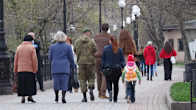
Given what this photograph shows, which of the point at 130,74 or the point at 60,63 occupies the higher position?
the point at 60,63

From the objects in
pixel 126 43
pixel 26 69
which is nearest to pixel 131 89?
pixel 126 43

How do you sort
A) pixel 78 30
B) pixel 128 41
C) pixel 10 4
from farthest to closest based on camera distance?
pixel 78 30, pixel 10 4, pixel 128 41

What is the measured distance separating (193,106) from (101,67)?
4057 mm

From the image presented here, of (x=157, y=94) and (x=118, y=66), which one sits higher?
(x=118, y=66)

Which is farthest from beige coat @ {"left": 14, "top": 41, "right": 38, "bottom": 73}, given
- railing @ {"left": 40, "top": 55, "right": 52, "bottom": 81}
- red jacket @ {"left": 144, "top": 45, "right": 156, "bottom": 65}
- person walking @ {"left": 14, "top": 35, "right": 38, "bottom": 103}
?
red jacket @ {"left": 144, "top": 45, "right": 156, "bottom": 65}

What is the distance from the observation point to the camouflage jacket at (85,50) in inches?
604

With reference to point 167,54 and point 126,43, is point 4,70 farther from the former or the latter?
point 167,54

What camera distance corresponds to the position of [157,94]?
59.0 ft

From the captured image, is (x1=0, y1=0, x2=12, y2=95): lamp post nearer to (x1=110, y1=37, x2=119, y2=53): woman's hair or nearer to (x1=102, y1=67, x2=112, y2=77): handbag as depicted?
(x1=102, y1=67, x2=112, y2=77): handbag

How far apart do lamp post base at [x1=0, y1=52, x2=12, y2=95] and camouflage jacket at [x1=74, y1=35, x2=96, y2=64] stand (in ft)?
13.3

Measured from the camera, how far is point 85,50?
50.5 feet

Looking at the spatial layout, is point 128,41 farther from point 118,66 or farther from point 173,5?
point 173,5

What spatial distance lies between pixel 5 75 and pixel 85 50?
436 cm

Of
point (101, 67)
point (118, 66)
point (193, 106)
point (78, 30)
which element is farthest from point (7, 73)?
point (78, 30)
